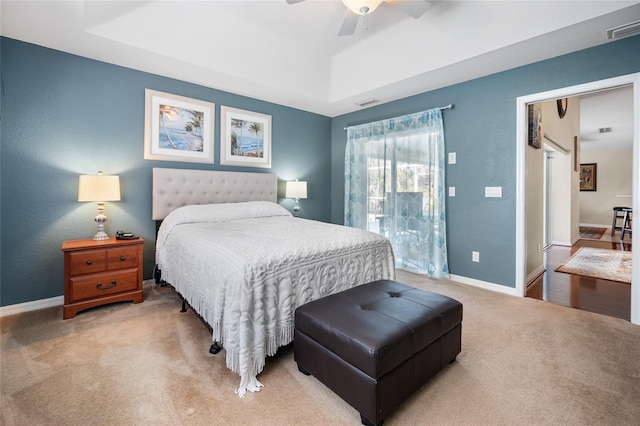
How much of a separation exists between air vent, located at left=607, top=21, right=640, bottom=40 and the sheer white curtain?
159 centimetres

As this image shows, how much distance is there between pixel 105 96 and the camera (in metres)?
3.04

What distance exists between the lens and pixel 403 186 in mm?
4133

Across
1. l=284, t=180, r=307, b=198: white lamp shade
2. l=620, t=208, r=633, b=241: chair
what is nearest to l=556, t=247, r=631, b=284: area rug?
l=620, t=208, r=633, b=241: chair

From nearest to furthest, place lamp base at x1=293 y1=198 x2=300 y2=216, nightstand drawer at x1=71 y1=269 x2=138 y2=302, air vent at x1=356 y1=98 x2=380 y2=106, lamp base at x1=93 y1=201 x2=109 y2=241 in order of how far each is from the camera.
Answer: nightstand drawer at x1=71 y1=269 x2=138 y2=302
lamp base at x1=93 y1=201 x2=109 y2=241
air vent at x1=356 y1=98 x2=380 y2=106
lamp base at x1=293 y1=198 x2=300 y2=216

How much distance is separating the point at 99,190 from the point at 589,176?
12919 mm

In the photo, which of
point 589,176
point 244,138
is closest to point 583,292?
point 244,138

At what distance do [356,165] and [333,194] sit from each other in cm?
81

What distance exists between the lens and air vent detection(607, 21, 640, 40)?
2256 mm

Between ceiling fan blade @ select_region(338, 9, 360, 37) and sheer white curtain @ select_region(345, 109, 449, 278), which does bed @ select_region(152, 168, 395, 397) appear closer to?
sheer white curtain @ select_region(345, 109, 449, 278)

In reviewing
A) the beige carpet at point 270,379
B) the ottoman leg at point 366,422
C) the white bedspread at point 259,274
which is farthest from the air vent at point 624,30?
the ottoman leg at point 366,422

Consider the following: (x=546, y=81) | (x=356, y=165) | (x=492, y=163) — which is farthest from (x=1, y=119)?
(x=546, y=81)

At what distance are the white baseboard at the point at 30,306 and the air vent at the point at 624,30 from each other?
5.55 metres

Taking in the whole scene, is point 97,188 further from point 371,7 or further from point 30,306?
point 371,7

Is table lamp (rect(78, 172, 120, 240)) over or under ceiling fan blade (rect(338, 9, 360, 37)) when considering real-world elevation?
under
